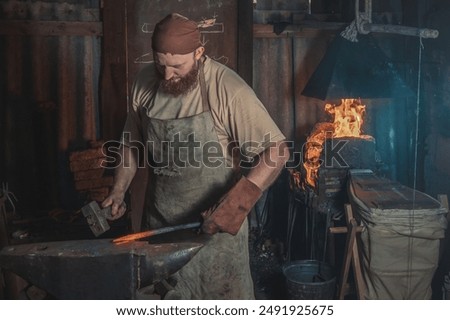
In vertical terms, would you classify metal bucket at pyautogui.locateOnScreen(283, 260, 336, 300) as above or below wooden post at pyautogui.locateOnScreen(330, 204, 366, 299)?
below

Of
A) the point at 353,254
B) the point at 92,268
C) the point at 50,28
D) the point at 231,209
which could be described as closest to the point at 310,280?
the point at 353,254

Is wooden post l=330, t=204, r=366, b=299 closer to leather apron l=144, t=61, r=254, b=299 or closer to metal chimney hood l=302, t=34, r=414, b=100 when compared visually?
leather apron l=144, t=61, r=254, b=299

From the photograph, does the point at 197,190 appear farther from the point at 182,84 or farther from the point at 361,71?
the point at 361,71

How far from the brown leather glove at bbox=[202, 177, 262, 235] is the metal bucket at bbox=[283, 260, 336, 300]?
1.78m

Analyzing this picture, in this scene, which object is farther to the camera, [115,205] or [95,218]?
[115,205]

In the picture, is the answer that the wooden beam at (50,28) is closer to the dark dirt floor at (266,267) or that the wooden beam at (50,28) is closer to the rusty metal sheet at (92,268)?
the dark dirt floor at (266,267)

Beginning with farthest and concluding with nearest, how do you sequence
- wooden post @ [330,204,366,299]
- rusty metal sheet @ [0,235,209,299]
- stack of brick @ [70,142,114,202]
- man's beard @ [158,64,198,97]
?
stack of brick @ [70,142,114,202] → wooden post @ [330,204,366,299] → man's beard @ [158,64,198,97] → rusty metal sheet @ [0,235,209,299]

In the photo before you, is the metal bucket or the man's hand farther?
the metal bucket

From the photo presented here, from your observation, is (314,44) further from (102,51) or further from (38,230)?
(38,230)

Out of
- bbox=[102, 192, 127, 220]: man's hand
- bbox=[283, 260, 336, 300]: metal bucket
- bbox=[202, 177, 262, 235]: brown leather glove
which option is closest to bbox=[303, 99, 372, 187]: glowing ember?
bbox=[283, 260, 336, 300]: metal bucket

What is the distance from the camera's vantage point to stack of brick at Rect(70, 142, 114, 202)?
5.52m

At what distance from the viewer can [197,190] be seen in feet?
10.2

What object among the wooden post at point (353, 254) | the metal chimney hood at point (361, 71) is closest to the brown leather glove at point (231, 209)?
the wooden post at point (353, 254)

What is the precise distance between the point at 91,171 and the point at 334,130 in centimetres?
252
